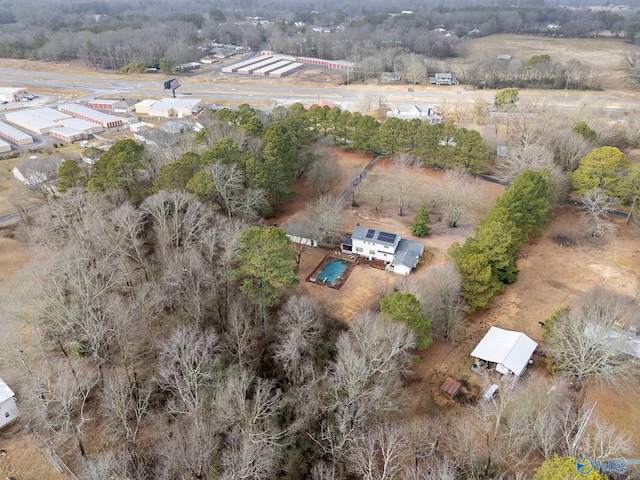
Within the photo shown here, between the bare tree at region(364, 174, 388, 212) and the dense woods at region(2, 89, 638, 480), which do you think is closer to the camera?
the dense woods at region(2, 89, 638, 480)

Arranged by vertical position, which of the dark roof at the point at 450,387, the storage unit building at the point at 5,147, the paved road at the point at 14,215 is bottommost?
the dark roof at the point at 450,387

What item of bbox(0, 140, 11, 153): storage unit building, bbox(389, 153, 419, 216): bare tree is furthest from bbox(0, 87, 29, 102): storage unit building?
bbox(389, 153, 419, 216): bare tree

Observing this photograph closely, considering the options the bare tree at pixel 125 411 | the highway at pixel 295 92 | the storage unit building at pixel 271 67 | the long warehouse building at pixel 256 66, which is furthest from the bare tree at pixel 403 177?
the long warehouse building at pixel 256 66

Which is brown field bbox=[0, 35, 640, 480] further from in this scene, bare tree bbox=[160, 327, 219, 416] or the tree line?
the tree line

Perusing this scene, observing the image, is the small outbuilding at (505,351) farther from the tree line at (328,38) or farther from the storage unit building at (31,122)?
the tree line at (328,38)

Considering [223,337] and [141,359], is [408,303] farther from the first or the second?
[141,359]

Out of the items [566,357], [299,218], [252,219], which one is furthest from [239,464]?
[299,218]
